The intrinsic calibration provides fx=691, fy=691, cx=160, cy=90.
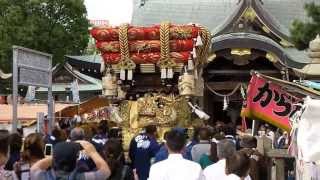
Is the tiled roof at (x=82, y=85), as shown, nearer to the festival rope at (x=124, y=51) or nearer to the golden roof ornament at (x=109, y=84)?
the golden roof ornament at (x=109, y=84)

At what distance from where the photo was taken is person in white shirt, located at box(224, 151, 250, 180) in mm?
5480

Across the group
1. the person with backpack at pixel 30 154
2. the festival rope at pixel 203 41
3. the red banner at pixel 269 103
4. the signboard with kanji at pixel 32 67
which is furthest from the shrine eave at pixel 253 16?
the person with backpack at pixel 30 154

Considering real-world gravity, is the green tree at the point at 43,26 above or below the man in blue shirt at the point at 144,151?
above

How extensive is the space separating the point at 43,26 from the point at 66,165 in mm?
25884

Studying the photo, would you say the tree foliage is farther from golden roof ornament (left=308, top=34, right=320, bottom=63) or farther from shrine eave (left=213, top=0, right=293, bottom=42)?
golden roof ornament (left=308, top=34, right=320, bottom=63)

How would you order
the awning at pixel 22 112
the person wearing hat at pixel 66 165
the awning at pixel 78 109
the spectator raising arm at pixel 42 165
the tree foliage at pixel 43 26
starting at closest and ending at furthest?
the person wearing hat at pixel 66 165 → the spectator raising arm at pixel 42 165 → the awning at pixel 78 109 → the awning at pixel 22 112 → the tree foliage at pixel 43 26

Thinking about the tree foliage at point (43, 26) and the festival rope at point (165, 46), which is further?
the tree foliage at point (43, 26)

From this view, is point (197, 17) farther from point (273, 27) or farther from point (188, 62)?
point (188, 62)

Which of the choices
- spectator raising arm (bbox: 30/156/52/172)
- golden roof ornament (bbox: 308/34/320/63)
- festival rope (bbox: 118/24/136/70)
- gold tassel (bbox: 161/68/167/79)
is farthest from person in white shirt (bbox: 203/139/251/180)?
festival rope (bbox: 118/24/136/70)

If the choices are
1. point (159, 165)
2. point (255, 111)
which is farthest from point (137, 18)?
point (159, 165)

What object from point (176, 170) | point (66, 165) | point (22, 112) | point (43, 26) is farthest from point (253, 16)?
point (66, 165)

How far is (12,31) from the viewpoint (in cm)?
2988

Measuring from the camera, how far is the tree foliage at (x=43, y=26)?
29.7 metres

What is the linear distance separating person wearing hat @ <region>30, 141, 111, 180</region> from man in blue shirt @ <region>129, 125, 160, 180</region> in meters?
4.26
